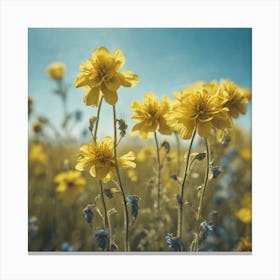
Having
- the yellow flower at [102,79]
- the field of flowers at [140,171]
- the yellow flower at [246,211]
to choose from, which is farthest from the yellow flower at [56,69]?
the yellow flower at [246,211]

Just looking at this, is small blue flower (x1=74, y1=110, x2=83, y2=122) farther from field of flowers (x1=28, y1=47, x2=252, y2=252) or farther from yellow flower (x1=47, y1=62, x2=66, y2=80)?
yellow flower (x1=47, y1=62, x2=66, y2=80)

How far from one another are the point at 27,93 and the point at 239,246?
1.26m

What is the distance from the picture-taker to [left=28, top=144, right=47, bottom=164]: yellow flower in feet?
7.29

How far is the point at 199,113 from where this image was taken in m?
1.58

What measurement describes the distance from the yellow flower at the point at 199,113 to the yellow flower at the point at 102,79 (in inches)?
8.5

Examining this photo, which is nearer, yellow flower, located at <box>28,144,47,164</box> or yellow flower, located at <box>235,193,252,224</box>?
yellow flower, located at <box>235,193,252,224</box>

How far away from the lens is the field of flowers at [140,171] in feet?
5.25

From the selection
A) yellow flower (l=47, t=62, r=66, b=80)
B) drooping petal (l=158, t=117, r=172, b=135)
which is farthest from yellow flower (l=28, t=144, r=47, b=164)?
drooping petal (l=158, t=117, r=172, b=135)

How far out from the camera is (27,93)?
200 centimetres

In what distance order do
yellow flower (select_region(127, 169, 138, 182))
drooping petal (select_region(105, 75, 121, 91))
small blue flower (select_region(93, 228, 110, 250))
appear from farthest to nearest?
yellow flower (select_region(127, 169, 138, 182)) < small blue flower (select_region(93, 228, 110, 250)) < drooping petal (select_region(105, 75, 121, 91))

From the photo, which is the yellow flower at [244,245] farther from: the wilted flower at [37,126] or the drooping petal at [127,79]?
the wilted flower at [37,126]
